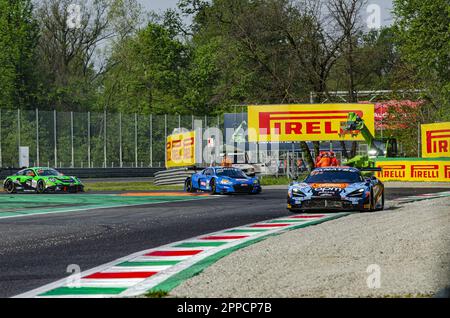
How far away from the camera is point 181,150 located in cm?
5072

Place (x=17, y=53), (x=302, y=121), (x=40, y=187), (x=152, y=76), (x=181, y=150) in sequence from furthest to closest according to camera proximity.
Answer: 1. (x=152, y=76)
2. (x=17, y=53)
3. (x=181, y=150)
4. (x=302, y=121)
5. (x=40, y=187)

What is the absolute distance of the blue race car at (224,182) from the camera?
32.8 m

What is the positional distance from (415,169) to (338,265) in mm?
32714

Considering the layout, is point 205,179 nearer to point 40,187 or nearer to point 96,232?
point 40,187

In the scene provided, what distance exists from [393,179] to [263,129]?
8232 millimetres

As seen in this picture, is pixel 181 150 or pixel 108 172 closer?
pixel 181 150

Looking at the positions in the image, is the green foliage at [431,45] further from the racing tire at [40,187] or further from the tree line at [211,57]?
Answer: the racing tire at [40,187]

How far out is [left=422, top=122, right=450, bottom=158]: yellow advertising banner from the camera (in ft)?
144

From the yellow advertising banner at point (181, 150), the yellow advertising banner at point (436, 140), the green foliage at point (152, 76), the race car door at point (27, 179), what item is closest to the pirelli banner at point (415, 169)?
the yellow advertising banner at point (436, 140)

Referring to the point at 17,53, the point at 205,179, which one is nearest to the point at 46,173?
the point at 205,179

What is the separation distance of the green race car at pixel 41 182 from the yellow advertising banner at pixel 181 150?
12.1 m

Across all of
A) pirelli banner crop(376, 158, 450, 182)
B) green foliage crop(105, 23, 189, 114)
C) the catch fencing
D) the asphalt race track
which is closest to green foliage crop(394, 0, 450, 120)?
the catch fencing

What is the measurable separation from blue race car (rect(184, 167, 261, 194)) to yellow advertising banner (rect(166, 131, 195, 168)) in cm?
1395

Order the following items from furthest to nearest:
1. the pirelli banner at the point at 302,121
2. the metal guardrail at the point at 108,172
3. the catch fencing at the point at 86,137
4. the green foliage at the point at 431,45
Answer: the green foliage at the point at 431,45
the metal guardrail at the point at 108,172
the catch fencing at the point at 86,137
the pirelli banner at the point at 302,121
